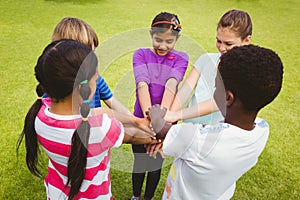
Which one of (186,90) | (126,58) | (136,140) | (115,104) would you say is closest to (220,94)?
(136,140)

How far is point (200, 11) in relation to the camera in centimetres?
887

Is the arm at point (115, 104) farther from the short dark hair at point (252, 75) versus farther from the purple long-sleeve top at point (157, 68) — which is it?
the short dark hair at point (252, 75)

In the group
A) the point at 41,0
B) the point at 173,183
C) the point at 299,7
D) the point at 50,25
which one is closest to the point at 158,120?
the point at 173,183

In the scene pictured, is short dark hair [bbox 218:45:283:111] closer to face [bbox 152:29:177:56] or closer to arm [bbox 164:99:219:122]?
arm [bbox 164:99:219:122]

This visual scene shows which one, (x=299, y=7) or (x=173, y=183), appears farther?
(x=299, y=7)

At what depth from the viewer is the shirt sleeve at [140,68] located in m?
1.63

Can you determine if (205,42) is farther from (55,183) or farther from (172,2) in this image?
(55,183)

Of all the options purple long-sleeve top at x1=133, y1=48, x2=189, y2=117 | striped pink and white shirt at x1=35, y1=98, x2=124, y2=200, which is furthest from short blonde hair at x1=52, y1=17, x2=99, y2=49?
striped pink and white shirt at x1=35, y1=98, x2=124, y2=200

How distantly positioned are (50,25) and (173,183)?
20.3ft

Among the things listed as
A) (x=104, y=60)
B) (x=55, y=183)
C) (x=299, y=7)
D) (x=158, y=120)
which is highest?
(x=104, y=60)

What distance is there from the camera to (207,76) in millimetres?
1671

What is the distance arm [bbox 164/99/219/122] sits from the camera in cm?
158

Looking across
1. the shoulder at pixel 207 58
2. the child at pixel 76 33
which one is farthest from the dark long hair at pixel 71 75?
the shoulder at pixel 207 58

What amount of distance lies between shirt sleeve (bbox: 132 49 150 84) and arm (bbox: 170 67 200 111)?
7.6 inches
